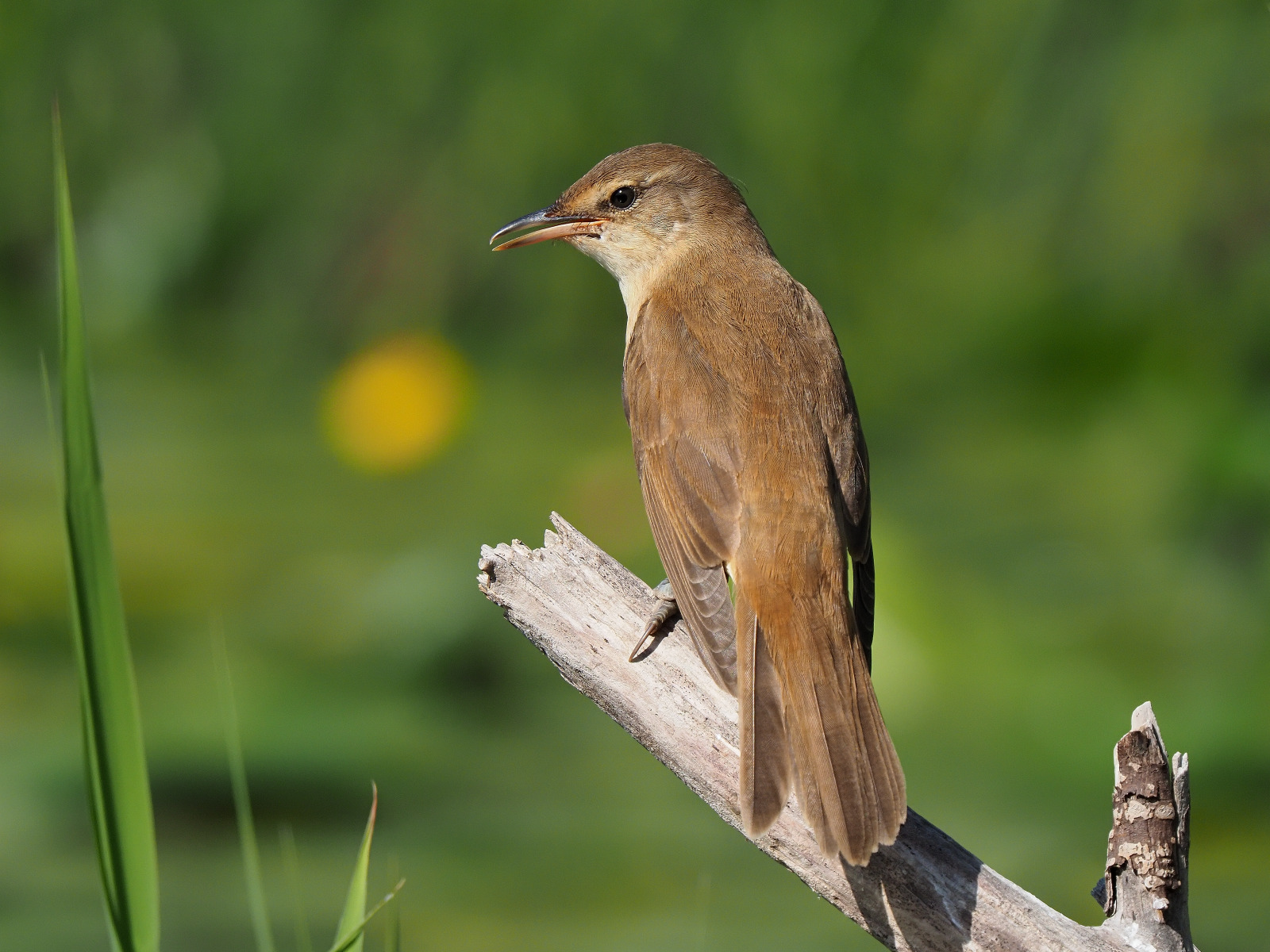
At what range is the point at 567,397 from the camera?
6.78m

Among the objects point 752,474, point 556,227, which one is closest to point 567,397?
point 556,227

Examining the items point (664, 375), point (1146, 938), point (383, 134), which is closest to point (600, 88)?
point (383, 134)

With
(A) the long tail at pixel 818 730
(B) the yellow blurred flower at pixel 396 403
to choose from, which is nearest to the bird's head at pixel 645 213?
(A) the long tail at pixel 818 730

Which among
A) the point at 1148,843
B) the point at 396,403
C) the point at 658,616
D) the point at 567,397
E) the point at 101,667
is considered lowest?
the point at 101,667

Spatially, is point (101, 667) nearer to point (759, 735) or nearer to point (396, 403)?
point (759, 735)

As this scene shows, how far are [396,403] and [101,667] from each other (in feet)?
14.5

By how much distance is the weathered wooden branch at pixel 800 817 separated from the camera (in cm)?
254

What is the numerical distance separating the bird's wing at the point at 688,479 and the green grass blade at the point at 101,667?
1.08 m

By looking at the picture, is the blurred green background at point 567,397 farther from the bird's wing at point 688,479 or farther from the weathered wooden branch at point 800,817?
the weathered wooden branch at point 800,817

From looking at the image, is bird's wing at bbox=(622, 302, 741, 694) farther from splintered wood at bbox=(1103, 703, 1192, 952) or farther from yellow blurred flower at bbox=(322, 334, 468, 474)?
yellow blurred flower at bbox=(322, 334, 468, 474)

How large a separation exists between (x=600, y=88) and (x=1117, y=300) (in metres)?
2.32

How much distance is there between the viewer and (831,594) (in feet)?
9.87

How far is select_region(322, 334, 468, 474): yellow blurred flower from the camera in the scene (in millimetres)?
6312

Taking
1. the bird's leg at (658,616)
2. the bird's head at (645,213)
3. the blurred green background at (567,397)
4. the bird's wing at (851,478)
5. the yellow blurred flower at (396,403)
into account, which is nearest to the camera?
the bird's leg at (658,616)
